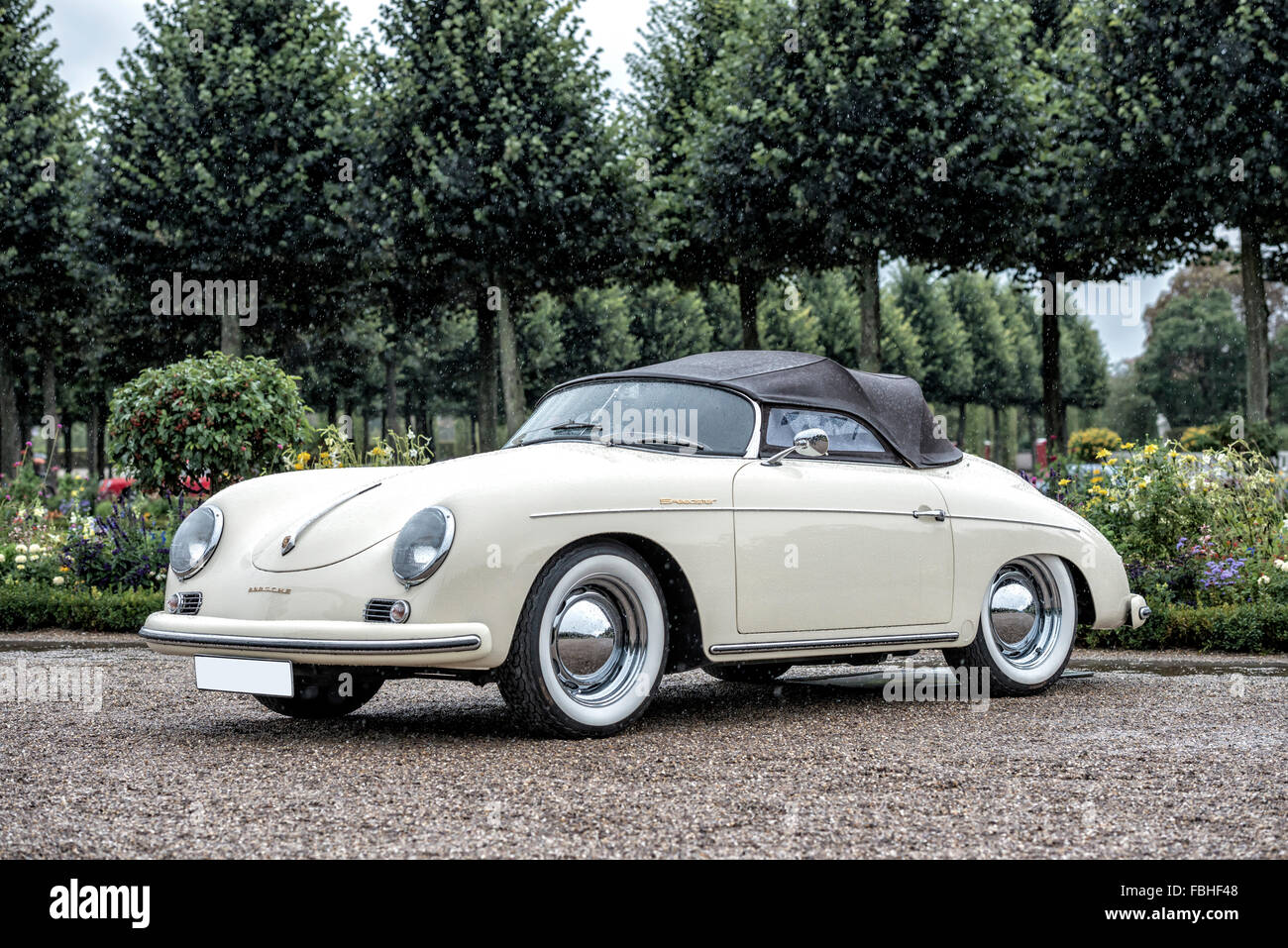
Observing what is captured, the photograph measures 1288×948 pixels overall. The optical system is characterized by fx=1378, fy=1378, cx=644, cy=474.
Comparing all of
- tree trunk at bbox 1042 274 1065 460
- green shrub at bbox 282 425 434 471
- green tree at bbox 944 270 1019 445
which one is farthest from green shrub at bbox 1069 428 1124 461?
green tree at bbox 944 270 1019 445

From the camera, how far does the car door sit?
562cm

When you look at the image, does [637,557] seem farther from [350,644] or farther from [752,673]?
[752,673]

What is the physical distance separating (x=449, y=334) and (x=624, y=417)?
107 feet

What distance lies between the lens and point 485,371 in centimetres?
2284

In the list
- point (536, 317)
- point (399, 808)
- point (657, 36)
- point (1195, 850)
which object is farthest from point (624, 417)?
point (536, 317)

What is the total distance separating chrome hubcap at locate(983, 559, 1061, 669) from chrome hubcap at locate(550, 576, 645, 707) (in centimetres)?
211

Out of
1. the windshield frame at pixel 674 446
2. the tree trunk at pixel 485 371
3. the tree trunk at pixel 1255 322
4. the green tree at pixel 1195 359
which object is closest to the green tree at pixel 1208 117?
the tree trunk at pixel 1255 322

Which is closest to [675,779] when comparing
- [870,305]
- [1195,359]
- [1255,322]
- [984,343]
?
[870,305]

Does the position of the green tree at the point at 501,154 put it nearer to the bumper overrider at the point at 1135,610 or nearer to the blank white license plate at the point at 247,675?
the bumper overrider at the point at 1135,610

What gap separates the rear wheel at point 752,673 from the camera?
279 inches

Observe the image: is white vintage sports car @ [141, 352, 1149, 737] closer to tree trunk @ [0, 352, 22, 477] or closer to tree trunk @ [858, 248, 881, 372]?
tree trunk @ [858, 248, 881, 372]

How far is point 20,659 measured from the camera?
8.40 m

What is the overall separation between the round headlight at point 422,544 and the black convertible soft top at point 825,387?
1.59 m

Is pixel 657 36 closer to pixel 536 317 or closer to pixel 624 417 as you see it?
pixel 536 317
